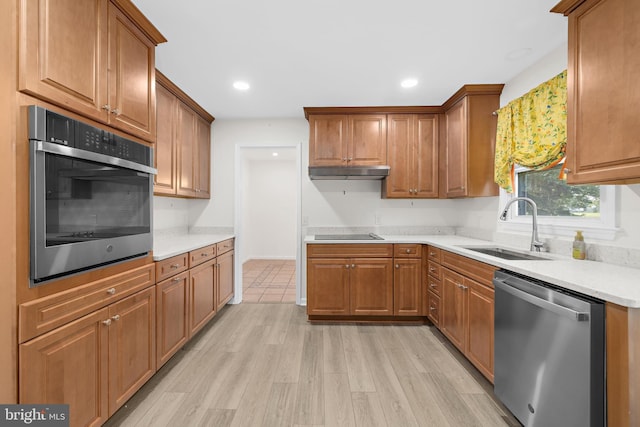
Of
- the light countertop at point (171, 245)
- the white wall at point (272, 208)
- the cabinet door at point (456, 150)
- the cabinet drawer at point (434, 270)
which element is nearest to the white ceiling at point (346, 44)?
the cabinet door at point (456, 150)

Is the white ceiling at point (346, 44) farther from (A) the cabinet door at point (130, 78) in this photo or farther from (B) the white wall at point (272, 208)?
(B) the white wall at point (272, 208)

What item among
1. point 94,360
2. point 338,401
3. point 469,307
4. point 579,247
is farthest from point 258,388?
point 579,247

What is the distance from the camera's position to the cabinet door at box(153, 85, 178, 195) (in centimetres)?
256

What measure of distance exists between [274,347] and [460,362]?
5.16 ft

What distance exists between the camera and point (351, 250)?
9.98ft

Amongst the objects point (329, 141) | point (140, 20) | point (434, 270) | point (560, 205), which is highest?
point (140, 20)

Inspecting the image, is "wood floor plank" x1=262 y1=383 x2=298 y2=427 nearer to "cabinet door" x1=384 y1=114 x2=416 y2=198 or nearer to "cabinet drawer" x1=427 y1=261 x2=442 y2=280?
"cabinet drawer" x1=427 y1=261 x2=442 y2=280

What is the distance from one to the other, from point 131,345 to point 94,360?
0.94 feet

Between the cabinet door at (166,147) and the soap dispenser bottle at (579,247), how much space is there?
10.7 ft

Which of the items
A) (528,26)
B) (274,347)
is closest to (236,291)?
(274,347)

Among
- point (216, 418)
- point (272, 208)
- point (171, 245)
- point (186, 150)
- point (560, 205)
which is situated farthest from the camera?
point (272, 208)

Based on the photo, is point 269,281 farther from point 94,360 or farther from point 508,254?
point 508,254

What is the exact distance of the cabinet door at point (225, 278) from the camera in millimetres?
3178

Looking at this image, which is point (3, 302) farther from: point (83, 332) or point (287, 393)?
point (287, 393)
